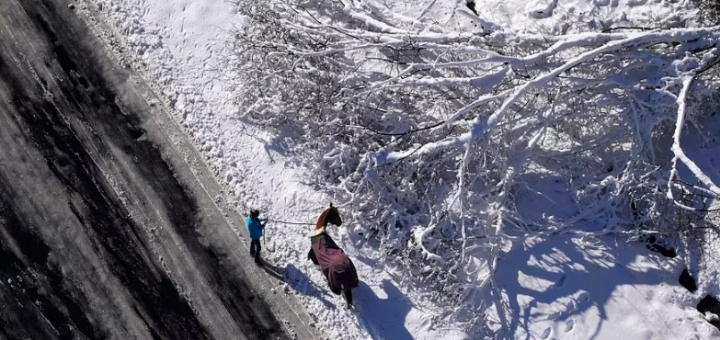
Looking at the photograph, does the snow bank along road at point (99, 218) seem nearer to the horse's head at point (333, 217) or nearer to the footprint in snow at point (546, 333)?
the horse's head at point (333, 217)

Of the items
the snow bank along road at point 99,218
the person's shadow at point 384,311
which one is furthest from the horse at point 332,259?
the snow bank along road at point 99,218

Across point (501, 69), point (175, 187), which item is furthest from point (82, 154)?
point (501, 69)

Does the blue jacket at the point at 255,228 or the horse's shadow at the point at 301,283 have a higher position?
the blue jacket at the point at 255,228

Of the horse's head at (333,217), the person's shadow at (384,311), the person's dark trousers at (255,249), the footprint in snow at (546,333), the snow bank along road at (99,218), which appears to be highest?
the snow bank along road at (99,218)

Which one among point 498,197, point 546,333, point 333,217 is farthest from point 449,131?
point 546,333

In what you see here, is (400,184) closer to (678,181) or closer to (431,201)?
(431,201)

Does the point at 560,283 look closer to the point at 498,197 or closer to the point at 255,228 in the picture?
the point at 498,197

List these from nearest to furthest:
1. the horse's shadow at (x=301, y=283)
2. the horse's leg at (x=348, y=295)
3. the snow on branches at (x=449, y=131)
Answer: the snow on branches at (x=449, y=131) → the horse's leg at (x=348, y=295) → the horse's shadow at (x=301, y=283)

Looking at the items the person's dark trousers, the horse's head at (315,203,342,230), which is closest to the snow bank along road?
the person's dark trousers

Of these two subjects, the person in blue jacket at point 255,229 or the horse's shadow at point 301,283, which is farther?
the horse's shadow at point 301,283
